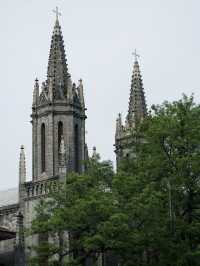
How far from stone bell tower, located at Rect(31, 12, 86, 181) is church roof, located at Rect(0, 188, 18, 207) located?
4.82 m

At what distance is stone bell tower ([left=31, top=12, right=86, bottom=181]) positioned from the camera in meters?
64.1

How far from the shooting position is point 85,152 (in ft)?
220

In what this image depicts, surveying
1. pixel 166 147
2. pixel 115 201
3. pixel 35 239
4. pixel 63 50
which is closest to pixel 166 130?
pixel 166 147

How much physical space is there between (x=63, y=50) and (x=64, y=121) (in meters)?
7.25

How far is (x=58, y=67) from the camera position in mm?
67438

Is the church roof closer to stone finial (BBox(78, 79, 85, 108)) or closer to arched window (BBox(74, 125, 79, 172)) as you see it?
arched window (BBox(74, 125, 79, 172))

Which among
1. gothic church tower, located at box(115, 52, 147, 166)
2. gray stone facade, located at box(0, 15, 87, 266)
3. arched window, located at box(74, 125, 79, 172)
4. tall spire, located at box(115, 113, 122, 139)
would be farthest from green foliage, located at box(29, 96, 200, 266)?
tall spire, located at box(115, 113, 122, 139)

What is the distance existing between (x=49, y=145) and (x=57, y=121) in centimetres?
237

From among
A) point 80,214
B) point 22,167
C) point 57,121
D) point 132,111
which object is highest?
point 132,111

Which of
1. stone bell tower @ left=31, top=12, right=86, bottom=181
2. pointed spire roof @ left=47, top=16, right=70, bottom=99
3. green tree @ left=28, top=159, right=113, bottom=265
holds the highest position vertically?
pointed spire roof @ left=47, top=16, right=70, bottom=99

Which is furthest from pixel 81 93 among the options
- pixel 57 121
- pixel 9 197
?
pixel 9 197

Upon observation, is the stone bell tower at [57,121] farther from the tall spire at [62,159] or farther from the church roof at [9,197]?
the church roof at [9,197]

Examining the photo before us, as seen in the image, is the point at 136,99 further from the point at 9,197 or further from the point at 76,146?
the point at 9,197

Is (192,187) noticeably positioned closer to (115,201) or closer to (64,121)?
(115,201)
